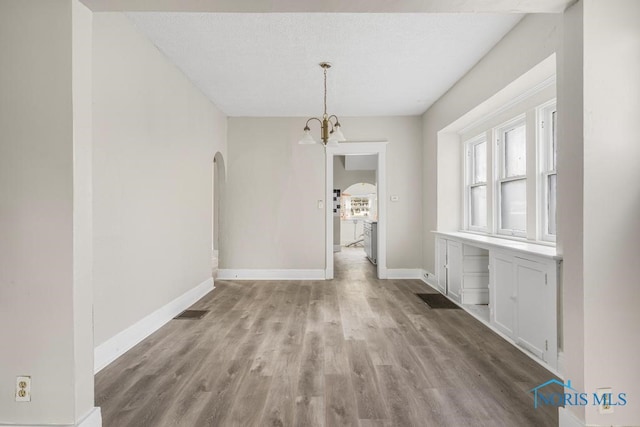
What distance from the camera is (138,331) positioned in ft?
9.54

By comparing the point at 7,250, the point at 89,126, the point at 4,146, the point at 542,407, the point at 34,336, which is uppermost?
the point at 89,126

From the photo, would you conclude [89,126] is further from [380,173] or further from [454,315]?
[380,173]

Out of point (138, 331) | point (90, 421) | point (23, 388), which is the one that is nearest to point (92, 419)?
point (90, 421)

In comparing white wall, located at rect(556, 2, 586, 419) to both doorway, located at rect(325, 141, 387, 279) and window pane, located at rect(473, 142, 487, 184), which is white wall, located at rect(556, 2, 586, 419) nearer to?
window pane, located at rect(473, 142, 487, 184)

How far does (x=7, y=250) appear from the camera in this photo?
159 centimetres

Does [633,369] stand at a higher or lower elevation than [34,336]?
lower

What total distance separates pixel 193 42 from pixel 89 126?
73.1 inches

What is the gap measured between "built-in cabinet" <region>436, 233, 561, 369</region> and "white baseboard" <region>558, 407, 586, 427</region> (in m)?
0.71

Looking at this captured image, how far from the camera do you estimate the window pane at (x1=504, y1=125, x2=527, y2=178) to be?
3553mm

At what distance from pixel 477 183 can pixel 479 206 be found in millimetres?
329

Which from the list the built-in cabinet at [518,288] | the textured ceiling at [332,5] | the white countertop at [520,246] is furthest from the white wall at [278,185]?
the textured ceiling at [332,5]

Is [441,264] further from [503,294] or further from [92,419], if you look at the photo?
[92,419]

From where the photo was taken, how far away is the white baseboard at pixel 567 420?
162 centimetres

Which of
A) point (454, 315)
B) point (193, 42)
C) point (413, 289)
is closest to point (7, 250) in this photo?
point (193, 42)
